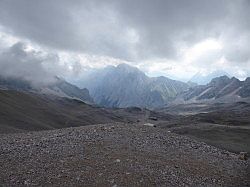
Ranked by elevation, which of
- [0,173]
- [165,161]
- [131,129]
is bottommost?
[0,173]

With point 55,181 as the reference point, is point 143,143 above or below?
above

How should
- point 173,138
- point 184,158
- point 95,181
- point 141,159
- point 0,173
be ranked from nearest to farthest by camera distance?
1. point 95,181
2. point 0,173
3. point 141,159
4. point 184,158
5. point 173,138

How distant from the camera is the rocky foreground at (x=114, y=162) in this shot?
19.4 metres

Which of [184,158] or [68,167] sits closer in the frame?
[68,167]

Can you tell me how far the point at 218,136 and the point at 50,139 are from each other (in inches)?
1582

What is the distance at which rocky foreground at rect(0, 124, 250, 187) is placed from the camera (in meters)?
19.4

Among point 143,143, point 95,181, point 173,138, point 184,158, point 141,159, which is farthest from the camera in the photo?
point 173,138

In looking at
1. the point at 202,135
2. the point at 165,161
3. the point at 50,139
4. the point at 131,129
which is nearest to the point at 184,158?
the point at 165,161

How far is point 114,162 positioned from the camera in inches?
839

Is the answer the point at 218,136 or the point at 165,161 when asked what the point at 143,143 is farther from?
the point at 218,136

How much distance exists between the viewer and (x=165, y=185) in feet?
62.2

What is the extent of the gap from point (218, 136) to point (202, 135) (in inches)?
106

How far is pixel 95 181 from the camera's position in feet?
61.7

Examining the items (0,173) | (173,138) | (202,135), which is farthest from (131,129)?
(202,135)
